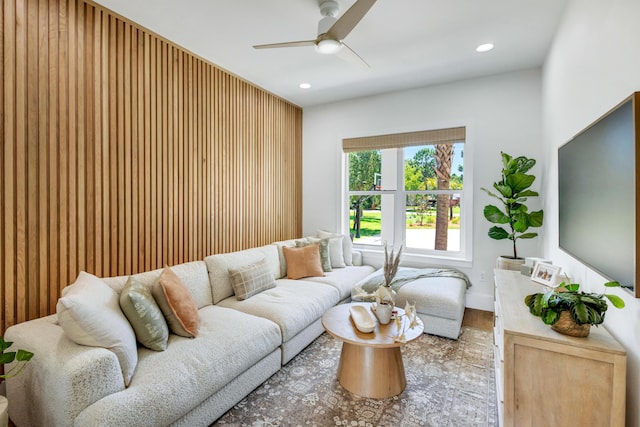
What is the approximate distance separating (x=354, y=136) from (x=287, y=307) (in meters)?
2.80

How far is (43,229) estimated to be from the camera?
6.53ft

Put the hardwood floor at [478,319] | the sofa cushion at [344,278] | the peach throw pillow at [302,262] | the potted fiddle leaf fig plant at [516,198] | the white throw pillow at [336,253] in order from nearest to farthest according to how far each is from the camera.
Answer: the potted fiddle leaf fig plant at [516,198]
the hardwood floor at [478,319]
the sofa cushion at [344,278]
the peach throw pillow at [302,262]
the white throw pillow at [336,253]

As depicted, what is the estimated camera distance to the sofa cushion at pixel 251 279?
2.81m

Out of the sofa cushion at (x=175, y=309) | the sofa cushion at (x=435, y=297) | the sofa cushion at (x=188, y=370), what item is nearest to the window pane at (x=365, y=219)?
the sofa cushion at (x=435, y=297)

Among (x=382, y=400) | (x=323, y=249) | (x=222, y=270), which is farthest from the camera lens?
(x=323, y=249)

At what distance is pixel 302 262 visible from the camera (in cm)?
359

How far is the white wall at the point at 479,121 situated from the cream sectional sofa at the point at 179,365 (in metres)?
2.20

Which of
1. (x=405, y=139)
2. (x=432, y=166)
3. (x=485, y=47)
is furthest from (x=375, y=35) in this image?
(x=432, y=166)

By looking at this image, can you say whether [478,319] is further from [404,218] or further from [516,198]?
[404,218]

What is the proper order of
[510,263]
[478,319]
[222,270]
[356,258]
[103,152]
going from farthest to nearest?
[356,258] < [478,319] < [510,263] < [222,270] < [103,152]

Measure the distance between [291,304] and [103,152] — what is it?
1948mm

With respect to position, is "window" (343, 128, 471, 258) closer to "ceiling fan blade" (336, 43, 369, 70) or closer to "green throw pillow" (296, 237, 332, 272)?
"green throw pillow" (296, 237, 332, 272)

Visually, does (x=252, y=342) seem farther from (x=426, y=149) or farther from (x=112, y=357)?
(x=426, y=149)

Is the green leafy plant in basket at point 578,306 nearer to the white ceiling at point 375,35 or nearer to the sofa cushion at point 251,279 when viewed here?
the white ceiling at point 375,35
